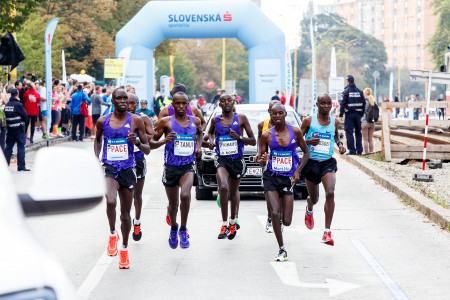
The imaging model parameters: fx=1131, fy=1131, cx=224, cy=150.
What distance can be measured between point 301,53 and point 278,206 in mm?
156346

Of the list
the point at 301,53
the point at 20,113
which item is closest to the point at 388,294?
the point at 20,113

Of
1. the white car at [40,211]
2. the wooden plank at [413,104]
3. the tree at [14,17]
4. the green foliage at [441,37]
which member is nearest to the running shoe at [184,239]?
the white car at [40,211]

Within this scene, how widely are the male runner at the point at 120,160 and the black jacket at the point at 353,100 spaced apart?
675 inches

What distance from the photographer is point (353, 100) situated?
27.8 meters

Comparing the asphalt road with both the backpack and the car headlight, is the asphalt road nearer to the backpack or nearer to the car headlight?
the car headlight

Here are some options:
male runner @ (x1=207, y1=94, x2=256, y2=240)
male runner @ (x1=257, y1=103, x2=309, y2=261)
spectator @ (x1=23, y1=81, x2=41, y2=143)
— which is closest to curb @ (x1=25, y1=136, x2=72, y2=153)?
spectator @ (x1=23, y1=81, x2=41, y2=143)

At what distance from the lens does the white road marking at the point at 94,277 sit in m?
9.26

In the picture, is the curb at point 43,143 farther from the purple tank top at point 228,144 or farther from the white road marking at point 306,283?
the white road marking at point 306,283

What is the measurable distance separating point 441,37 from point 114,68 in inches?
2565

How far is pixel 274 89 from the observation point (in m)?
A: 46.2

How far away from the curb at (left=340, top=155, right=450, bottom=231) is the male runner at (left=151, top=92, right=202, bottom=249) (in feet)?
11.7

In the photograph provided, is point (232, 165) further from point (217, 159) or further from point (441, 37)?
point (441, 37)

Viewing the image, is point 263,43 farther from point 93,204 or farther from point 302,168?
point 93,204

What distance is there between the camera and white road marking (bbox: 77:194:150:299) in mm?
9258
